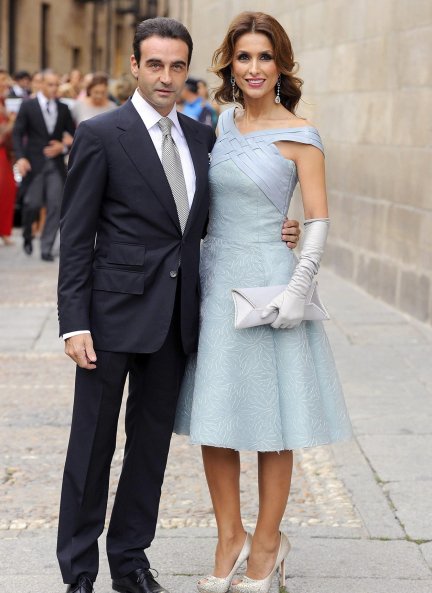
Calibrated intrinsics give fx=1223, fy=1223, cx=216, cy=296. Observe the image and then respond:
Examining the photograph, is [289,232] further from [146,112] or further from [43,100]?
[43,100]

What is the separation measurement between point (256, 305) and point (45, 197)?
958 cm

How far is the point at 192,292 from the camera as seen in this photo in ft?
12.8

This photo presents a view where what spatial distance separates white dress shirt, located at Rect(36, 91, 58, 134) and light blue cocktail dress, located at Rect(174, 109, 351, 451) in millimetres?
9282

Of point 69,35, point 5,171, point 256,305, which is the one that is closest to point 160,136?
point 256,305

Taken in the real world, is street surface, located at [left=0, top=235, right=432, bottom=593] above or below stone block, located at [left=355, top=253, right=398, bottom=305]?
below

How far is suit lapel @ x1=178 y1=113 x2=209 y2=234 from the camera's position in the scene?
3.82 m

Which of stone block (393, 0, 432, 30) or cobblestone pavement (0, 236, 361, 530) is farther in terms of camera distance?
stone block (393, 0, 432, 30)

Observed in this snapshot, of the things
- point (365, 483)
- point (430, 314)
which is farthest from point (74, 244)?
point (430, 314)

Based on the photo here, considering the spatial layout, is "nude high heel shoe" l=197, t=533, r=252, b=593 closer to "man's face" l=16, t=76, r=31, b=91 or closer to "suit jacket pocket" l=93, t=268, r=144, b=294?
"suit jacket pocket" l=93, t=268, r=144, b=294

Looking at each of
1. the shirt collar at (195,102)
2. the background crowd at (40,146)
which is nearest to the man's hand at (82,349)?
the background crowd at (40,146)

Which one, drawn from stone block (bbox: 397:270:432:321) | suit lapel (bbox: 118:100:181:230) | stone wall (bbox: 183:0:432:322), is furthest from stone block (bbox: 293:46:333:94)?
suit lapel (bbox: 118:100:181:230)

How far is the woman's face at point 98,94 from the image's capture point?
1262 cm

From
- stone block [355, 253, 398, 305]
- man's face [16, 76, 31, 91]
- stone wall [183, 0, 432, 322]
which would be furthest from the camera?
man's face [16, 76, 31, 91]

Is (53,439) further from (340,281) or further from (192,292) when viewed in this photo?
(340,281)
